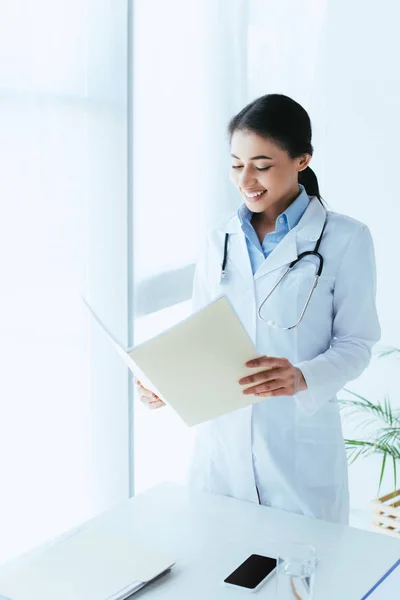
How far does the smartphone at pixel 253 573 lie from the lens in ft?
4.13

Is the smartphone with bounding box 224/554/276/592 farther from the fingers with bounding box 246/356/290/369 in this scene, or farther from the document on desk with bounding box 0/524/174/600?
the fingers with bounding box 246/356/290/369

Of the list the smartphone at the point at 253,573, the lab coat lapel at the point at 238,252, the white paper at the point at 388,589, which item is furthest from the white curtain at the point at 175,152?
the white paper at the point at 388,589

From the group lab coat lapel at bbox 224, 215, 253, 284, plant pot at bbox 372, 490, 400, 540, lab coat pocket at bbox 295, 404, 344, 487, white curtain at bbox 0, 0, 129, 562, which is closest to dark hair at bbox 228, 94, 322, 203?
lab coat lapel at bbox 224, 215, 253, 284

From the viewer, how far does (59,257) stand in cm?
200

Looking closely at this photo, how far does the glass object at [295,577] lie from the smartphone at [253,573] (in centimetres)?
7

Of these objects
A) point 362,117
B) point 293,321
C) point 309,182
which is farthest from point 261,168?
point 362,117

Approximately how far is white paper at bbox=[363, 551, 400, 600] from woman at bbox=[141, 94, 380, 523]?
41 cm

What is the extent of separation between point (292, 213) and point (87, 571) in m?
0.93

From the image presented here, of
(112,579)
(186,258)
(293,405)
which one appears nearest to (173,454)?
(186,258)

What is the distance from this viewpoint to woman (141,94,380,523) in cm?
172

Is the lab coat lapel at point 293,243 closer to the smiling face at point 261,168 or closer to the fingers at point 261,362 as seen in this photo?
the smiling face at point 261,168

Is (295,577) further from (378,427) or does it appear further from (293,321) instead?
(378,427)

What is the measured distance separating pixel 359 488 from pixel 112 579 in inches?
92.3

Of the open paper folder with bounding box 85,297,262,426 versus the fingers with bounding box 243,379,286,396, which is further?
the fingers with bounding box 243,379,286,396
